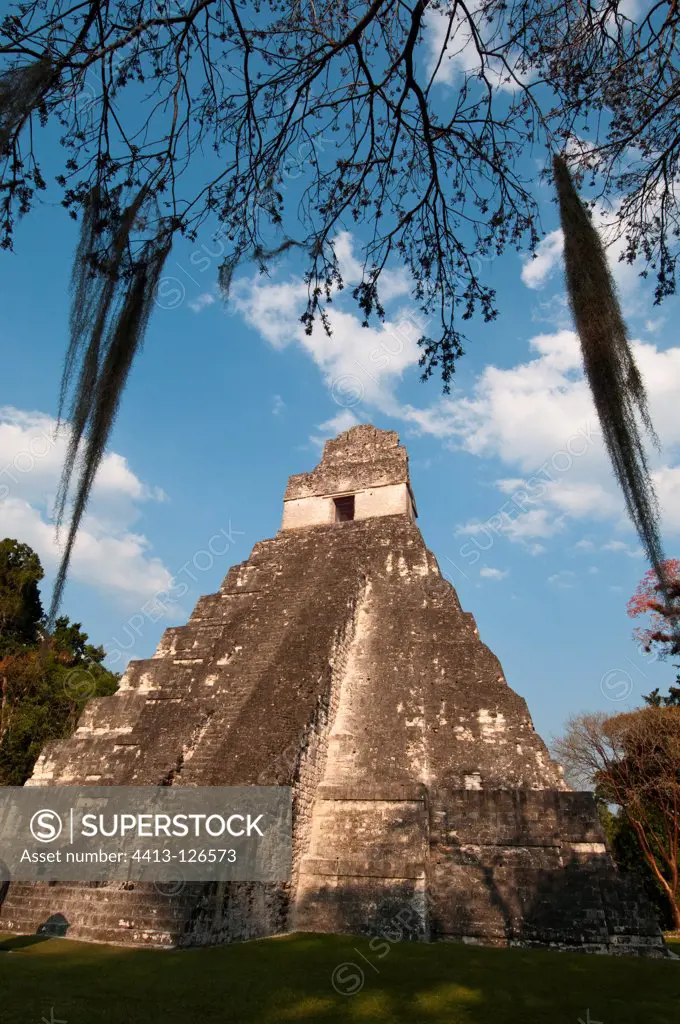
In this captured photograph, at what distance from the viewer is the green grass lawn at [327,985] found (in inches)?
198

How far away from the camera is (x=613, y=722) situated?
66.7 feet

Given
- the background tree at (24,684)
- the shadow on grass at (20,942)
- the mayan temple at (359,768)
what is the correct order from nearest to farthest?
1. the shadow on grass at (20,942)
2. the mayan temple at (359,768)
3. the background tree at (24,684)

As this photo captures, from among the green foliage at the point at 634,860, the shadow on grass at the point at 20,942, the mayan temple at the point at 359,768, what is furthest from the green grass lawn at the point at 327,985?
the green foliage at the point at 634,860

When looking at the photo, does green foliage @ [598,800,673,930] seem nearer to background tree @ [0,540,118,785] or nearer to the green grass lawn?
the green grass lawn

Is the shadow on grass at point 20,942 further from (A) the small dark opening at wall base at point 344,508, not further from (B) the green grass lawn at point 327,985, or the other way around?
(A) the small dark opening at wall base at point 344,508

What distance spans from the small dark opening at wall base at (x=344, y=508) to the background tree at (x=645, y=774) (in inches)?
458

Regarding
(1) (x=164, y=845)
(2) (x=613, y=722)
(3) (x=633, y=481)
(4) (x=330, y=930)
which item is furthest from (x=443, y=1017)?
(2) (x=613, y=722)

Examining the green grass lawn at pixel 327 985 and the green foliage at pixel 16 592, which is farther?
the green foliage at pixel 16 592

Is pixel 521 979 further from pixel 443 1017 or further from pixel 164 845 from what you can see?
pixel 164 845

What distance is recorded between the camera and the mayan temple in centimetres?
793

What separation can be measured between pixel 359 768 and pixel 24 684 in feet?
52.6

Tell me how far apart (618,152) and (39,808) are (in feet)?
37.2

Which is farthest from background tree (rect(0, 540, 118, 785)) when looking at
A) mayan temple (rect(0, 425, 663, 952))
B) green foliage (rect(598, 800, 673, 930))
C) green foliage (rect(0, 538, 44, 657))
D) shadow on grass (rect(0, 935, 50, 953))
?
green foliage (rect(598, 800, 673, 930))

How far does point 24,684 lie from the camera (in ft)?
69.2
